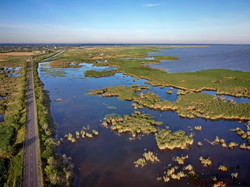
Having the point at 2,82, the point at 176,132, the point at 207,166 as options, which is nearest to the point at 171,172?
the point at 207,166

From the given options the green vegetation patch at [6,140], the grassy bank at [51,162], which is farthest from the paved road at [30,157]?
the green vegetation patch at [6,140]

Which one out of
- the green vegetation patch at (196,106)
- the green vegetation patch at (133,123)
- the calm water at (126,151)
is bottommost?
the calm water at (126,151)

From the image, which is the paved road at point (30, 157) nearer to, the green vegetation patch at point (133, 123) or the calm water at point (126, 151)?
the calm water at point (126, 151)

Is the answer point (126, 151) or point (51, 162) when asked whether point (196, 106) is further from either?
point (51, 162)

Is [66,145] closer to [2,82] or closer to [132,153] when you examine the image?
[132,153]

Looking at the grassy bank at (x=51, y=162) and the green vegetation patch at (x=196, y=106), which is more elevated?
the green vegetation patch at (x=196, y=106)

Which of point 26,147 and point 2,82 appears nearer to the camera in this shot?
point 26,147
